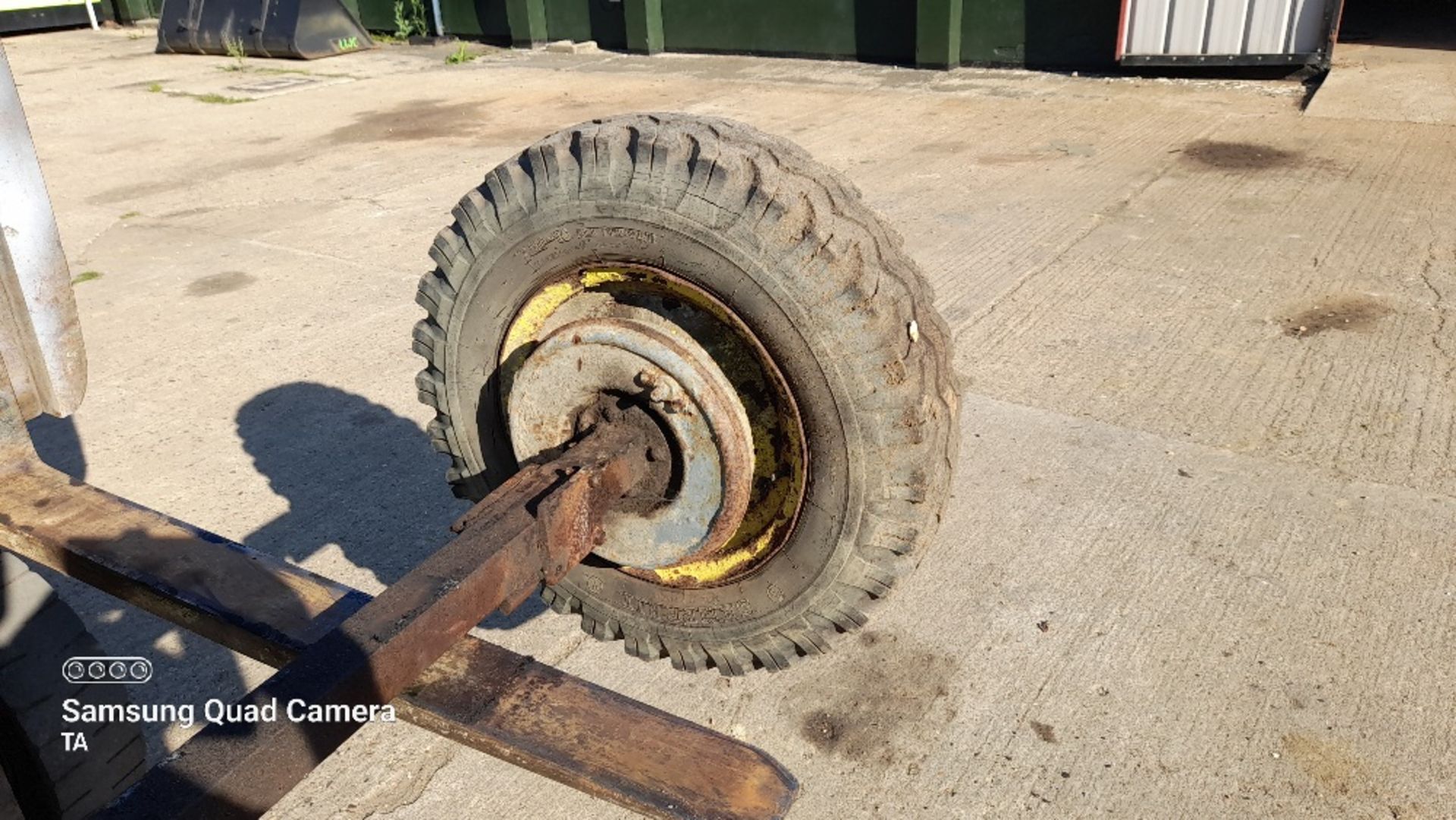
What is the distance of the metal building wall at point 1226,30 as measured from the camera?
872 cm

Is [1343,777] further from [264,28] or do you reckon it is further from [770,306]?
[264,28]

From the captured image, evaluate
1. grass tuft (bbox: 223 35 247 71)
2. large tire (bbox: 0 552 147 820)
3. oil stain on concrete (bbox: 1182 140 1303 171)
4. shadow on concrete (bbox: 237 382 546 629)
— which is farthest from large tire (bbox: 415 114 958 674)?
grass tuft (bbox: 223 35 247 71)

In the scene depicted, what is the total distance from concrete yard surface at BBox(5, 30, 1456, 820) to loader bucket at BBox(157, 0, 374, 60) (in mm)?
5965

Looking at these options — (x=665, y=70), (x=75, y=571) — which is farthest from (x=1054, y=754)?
(x=665, y=70)

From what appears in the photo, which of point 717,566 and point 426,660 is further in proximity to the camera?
point 717,566

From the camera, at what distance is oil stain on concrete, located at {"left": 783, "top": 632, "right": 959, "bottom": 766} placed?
8.05ft

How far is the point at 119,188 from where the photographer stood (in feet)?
25.2

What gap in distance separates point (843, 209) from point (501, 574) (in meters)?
0.81

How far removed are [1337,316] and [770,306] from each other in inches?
149

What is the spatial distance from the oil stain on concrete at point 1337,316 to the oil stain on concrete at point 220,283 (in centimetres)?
496

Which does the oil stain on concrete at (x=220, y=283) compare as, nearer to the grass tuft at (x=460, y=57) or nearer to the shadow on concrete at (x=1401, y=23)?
the grass tuft at (x=460, y=57)

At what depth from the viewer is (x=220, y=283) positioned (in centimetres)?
559

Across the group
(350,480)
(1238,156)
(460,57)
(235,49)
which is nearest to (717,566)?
(350,480)

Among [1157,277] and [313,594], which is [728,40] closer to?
[1157,277]
